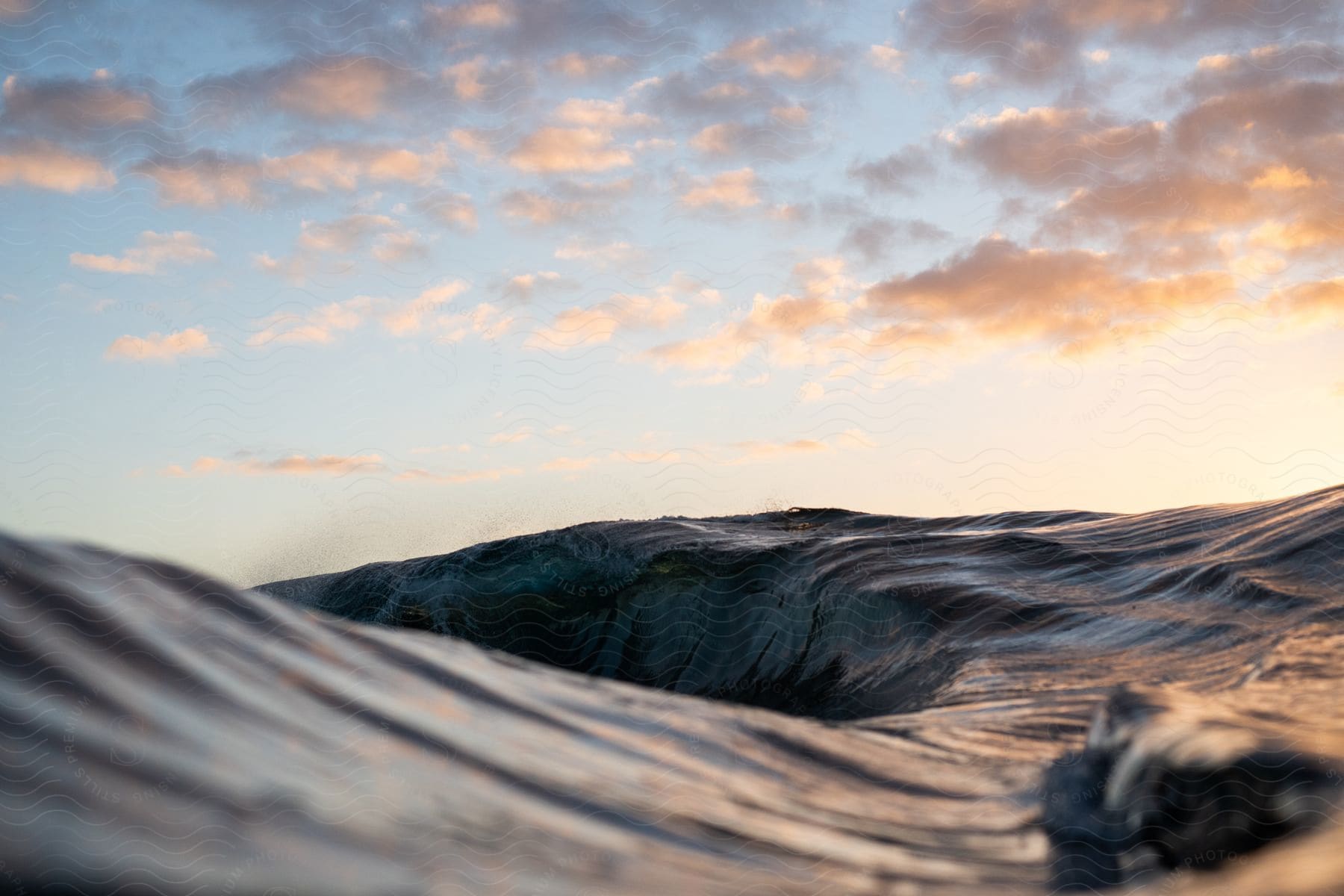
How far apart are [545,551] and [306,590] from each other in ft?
11.8

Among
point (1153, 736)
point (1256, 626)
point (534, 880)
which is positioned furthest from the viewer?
point (1256, 626)

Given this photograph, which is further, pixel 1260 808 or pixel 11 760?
pixel 1260 808

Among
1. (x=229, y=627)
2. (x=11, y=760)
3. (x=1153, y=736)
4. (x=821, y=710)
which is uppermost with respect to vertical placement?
(x=229, y=627)

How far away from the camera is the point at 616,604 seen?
32.2 ft

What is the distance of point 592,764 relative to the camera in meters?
3.06

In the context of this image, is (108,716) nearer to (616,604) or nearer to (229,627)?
(229,627)

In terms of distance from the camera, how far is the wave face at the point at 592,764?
2.20 meters

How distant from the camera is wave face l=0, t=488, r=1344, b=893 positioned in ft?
7.21

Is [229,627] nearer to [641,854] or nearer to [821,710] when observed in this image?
[641,854]

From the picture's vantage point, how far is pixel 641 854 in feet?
8.43

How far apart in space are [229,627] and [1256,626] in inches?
209

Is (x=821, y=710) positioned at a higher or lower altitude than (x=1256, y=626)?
lower

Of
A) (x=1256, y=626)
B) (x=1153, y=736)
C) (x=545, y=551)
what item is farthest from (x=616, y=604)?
(x=1153, y=736)

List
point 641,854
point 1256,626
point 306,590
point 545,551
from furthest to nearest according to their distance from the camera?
point 306,590, point 545,551, point 1256,626, point 641,854
